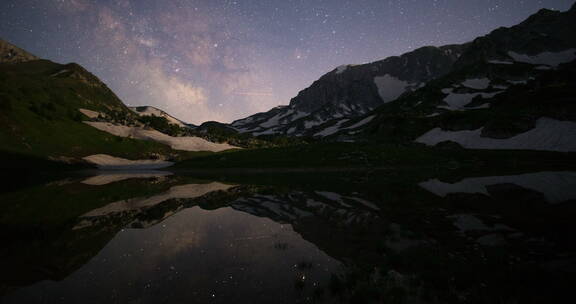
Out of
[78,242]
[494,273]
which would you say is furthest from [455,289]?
[78,242]

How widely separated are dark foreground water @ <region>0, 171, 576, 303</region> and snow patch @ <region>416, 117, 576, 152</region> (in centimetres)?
7617

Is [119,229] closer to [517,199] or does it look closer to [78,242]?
[78,242]

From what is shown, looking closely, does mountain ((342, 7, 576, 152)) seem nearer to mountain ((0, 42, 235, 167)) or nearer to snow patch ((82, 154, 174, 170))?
snow patch ((82, 154, 174, 170))

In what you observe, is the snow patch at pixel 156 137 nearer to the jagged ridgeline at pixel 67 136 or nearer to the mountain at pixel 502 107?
the jagged ridgeline at pixel 67 136

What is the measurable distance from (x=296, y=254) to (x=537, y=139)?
105m

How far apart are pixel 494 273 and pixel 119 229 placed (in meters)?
19.0

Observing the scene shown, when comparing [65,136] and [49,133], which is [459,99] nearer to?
[65,136]

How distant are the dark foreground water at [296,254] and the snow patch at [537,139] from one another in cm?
7617

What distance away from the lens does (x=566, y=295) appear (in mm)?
7504

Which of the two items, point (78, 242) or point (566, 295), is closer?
point (566, 295)

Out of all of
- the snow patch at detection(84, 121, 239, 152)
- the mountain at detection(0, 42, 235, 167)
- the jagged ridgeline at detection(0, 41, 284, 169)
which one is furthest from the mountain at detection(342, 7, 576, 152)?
the mountain at detection(0, 42, 235, 167)

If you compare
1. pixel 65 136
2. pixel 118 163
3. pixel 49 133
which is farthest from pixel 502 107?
pixel 49 133

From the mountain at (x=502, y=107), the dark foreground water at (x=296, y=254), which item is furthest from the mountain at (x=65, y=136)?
the mountain at (x=502, y=107)

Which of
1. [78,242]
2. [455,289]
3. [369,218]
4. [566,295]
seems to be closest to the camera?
[566,295]
